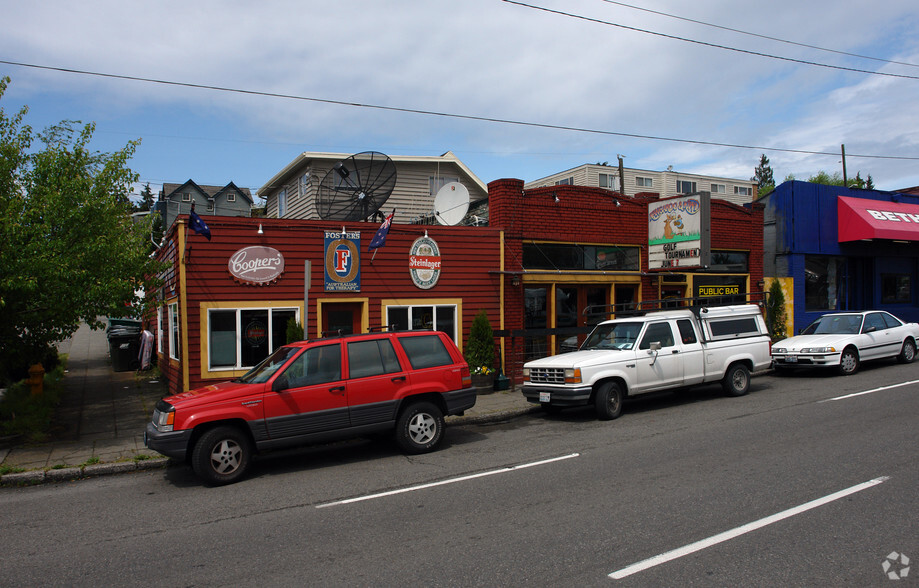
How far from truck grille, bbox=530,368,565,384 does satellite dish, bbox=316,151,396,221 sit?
19.7 ft

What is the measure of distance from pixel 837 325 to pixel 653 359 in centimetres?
793

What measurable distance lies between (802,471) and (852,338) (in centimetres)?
1020

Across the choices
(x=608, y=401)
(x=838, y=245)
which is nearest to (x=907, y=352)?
(x=838, y=245)

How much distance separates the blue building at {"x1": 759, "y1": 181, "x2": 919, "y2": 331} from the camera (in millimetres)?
22328

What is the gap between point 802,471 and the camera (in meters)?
6.87

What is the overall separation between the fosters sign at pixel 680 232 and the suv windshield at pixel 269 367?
10.5 meters

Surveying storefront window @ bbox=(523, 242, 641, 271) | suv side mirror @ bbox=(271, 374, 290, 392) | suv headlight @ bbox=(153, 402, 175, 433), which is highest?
storefront window @ bbox=(523, 242, 641, 271)

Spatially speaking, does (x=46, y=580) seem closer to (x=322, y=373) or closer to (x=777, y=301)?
(x=322, y=373)

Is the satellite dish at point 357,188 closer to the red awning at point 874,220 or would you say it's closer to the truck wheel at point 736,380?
the truck wheel at point 736,380

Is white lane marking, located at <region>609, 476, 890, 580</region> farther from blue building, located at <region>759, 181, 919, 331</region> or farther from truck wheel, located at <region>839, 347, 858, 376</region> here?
blue building, located at <region>759, 181, 919, 331</region>

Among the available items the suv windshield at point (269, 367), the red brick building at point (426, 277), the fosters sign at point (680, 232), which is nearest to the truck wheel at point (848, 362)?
the fosters sign at point (680, 232)

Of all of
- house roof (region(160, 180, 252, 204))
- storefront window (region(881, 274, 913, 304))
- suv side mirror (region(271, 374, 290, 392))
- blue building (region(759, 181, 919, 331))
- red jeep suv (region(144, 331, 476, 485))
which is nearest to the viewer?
red jeep suv (region(144, 331, 476, 485))

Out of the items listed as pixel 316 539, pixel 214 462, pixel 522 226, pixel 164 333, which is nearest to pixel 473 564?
pixel 316 539

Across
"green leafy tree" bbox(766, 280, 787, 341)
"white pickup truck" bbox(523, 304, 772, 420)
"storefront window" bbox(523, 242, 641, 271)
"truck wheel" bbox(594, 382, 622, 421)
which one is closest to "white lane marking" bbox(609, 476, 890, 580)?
"truck wheel" bbox(594, 382, 622, 421)
